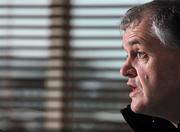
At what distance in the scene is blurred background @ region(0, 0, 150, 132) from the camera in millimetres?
3377

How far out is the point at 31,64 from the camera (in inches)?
136

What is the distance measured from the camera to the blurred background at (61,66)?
3377 millimetres

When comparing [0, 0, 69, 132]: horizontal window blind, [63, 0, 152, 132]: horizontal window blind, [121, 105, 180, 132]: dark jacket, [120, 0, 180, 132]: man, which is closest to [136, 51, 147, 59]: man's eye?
[120, 0, 180, 132]: man

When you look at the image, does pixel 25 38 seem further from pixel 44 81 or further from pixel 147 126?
pixel 147 126

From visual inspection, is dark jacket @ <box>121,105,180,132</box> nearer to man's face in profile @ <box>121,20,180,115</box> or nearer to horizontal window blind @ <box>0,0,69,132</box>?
man's face in profile @ <box>121,20,180,115</box>

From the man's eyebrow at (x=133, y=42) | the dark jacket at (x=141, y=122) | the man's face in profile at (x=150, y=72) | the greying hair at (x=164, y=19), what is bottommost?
the dark jacket at (x=141, y=122)

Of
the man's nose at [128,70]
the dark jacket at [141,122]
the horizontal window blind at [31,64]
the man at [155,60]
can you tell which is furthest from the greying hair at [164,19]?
the horizontal window blind at [31,64]

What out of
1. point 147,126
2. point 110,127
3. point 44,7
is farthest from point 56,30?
point 147,126

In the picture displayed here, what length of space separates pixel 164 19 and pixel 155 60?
13 cm

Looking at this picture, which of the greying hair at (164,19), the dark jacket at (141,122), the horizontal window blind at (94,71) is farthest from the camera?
the horizontal window blind at (94,71)

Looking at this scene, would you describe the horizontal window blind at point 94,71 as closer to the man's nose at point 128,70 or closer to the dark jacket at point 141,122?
the dark jacket at point 141,122

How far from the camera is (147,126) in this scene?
2105 millimetres

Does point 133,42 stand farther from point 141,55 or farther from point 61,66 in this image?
point 61,66

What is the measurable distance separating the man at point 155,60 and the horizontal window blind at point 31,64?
1516mm
